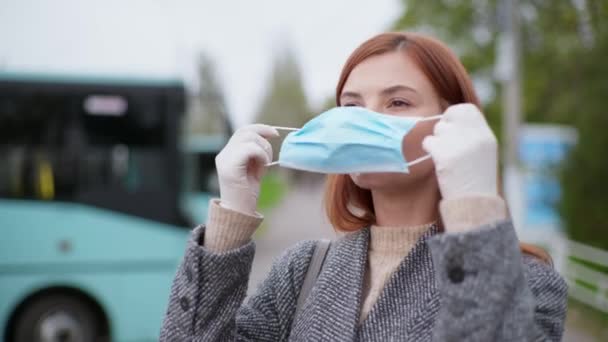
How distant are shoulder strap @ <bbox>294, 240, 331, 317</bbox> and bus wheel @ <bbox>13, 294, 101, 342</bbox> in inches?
204

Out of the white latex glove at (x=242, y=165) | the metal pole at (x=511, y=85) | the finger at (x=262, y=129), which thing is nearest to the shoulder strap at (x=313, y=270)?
the white latex glove at (x=242, y=165)

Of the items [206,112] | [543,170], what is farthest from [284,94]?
[206,112]

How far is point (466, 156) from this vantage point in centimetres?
147

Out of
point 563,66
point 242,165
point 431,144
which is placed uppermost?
point 431,144

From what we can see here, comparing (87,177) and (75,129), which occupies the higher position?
(75,129)

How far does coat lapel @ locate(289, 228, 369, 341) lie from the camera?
5.76 feet

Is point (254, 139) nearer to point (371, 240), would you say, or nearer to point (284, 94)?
point (371, 240)

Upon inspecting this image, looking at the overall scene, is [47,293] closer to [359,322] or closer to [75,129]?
[75,129]

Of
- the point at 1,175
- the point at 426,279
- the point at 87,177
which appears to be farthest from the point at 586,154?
the point at 426,279

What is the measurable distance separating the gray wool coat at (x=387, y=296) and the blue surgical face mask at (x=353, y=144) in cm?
24

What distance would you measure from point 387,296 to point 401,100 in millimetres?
516

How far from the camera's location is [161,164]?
682cm

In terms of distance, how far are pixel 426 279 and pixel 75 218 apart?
17.9 ft

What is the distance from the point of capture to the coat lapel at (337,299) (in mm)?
1756
